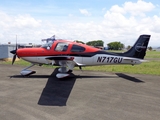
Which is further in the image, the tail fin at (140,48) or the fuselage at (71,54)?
→ the tail fin at (140,48)

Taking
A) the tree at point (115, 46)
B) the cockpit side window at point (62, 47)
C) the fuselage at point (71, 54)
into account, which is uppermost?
the cockpit side window at point (62, 47)

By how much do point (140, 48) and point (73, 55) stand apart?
4612mm

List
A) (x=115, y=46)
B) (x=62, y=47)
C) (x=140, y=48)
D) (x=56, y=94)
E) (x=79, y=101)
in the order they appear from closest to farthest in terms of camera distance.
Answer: (x=79, y=101) → (x=56, y=94) → (x=62, y=47) → (x=140, y=48) → (x=115, y=46)

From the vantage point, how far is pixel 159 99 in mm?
6949

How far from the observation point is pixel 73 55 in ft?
36.9

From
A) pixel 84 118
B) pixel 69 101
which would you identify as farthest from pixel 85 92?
pixel 84 118

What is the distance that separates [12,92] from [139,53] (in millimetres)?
8428

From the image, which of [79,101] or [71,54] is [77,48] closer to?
[71,54]

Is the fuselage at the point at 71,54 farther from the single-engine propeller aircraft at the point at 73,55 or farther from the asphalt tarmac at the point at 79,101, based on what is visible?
the asphalt tarmac at the point at 79,101

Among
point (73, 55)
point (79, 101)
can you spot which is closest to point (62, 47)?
point (73, 55)

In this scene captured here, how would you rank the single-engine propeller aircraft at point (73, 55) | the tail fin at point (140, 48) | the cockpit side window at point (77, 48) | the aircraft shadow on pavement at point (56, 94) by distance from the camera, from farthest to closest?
the tail fin at point (140, 48), the cockpit side window at point (77, 48), the single-engine propeller aircraft at point (73, 55), the aircraft shadow on pavement at point (56, 94)

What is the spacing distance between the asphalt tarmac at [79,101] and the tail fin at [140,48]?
2.88m

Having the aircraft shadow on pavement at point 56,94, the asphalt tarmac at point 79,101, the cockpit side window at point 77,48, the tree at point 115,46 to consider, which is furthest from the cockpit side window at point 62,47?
the tree at point 115,46

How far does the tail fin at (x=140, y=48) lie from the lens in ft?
38.1
